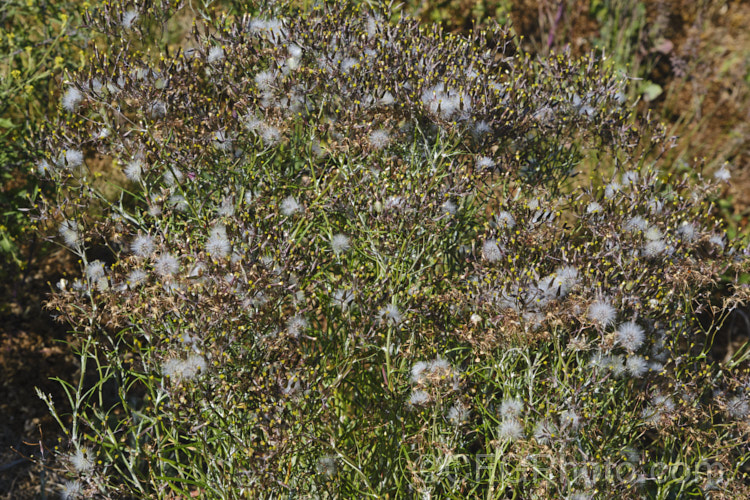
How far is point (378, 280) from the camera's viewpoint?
8.91 feet

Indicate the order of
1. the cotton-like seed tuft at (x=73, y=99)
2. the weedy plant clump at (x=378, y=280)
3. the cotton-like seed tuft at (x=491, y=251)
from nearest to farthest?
the weedy plant clump at (x=378, y=280) → the cotton-like seed tuft at (x=491, y=251) → the cotton-like seed tuft at (x=73, y=99)

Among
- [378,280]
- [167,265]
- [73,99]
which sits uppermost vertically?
[73,99]

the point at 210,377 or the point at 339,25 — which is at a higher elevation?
the point at 339,25

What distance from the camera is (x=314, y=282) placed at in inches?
115

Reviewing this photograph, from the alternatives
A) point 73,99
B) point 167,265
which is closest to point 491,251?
point 167,265

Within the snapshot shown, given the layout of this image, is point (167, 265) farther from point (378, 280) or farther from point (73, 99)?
point (73, 99)

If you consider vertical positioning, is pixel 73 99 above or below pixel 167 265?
above

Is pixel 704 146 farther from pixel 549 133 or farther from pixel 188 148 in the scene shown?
pixel 188 148

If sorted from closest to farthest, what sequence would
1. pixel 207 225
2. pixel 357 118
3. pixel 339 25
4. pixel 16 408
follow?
1. pixel 207 225
2. pixel 357 118
3. pixel 339 25
4. pixel 16 408

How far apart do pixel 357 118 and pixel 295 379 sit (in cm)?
117

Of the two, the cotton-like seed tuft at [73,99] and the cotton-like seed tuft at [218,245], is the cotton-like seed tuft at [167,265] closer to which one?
the cotton-like seed tuft at [218,245]

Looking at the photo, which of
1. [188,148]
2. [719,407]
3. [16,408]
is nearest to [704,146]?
[719,407]

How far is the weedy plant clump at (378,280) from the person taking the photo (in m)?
2.43

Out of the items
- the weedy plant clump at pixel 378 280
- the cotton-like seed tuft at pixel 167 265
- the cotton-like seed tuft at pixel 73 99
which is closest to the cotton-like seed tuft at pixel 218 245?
the weedy plant clump at pixel 378 280
